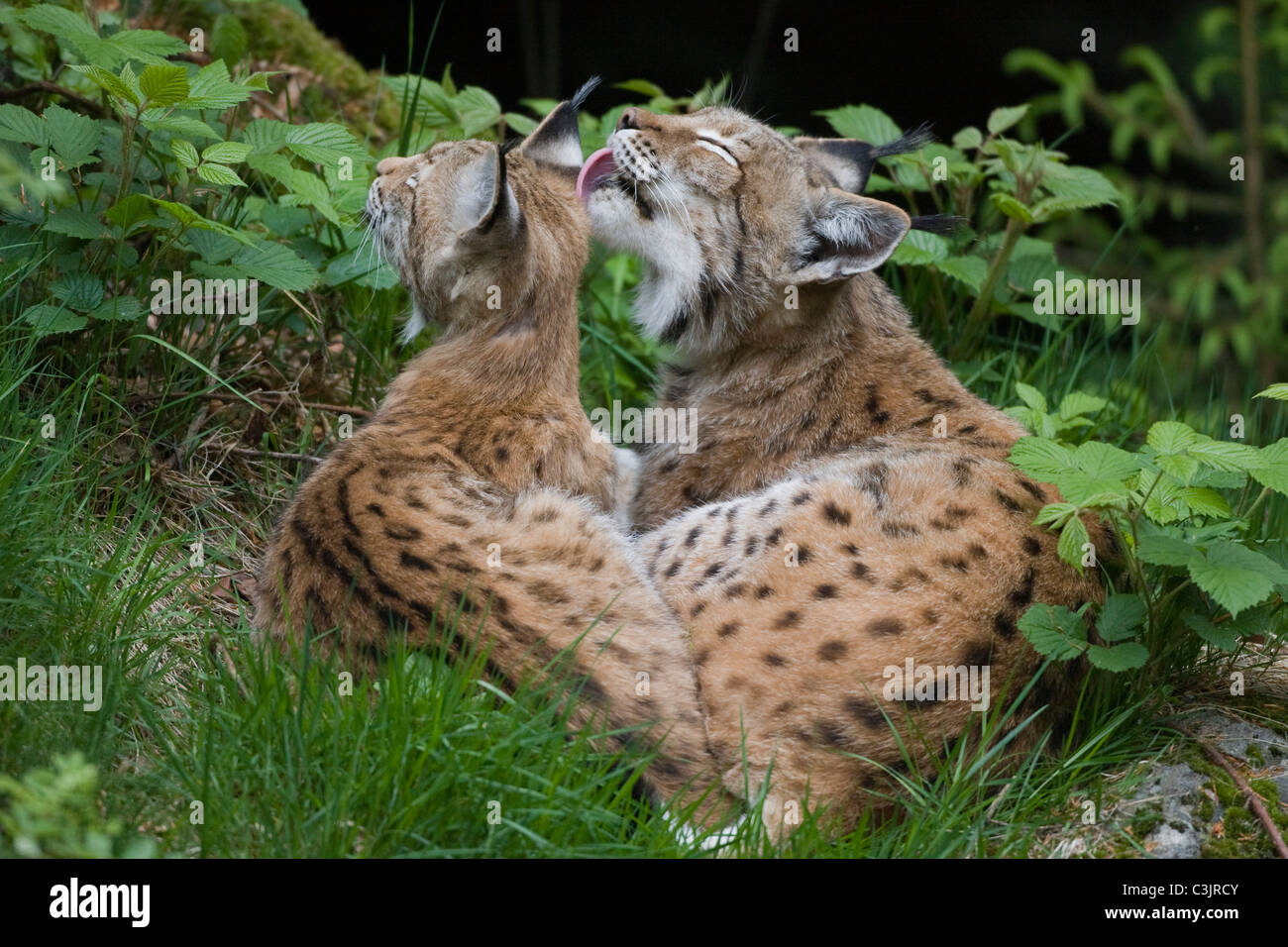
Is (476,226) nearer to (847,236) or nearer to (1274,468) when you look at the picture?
(847,236)

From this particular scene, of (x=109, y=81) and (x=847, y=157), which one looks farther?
(x=847, y=157)

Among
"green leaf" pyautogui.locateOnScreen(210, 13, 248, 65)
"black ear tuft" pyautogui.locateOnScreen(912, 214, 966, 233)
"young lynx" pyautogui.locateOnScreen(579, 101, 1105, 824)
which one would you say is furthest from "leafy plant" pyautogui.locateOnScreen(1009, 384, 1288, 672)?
"green leaf" pyautogui.locateOnScreen(210, 13, 248, 65)

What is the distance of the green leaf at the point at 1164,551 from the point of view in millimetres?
4027

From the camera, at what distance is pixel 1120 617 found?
166 inches

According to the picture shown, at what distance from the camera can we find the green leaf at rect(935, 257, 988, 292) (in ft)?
20.0

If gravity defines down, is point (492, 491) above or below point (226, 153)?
below

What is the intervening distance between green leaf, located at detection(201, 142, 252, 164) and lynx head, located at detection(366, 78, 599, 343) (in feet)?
2.10

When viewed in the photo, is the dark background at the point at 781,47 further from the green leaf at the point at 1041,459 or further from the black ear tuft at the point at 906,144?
the green leaf at the point at 1041,459

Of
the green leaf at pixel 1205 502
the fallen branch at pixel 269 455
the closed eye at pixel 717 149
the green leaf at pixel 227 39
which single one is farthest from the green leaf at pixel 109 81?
the green leaf at pixel 1205 502

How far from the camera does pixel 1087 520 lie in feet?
15.0

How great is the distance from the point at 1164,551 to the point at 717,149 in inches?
95.6

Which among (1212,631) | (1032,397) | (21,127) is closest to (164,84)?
(21,127)

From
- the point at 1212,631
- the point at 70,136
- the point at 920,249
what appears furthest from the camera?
the point at 920,249

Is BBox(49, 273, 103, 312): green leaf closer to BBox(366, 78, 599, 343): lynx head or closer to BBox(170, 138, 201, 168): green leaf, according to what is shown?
BBox(170, 138, 201, 168): green leaf
